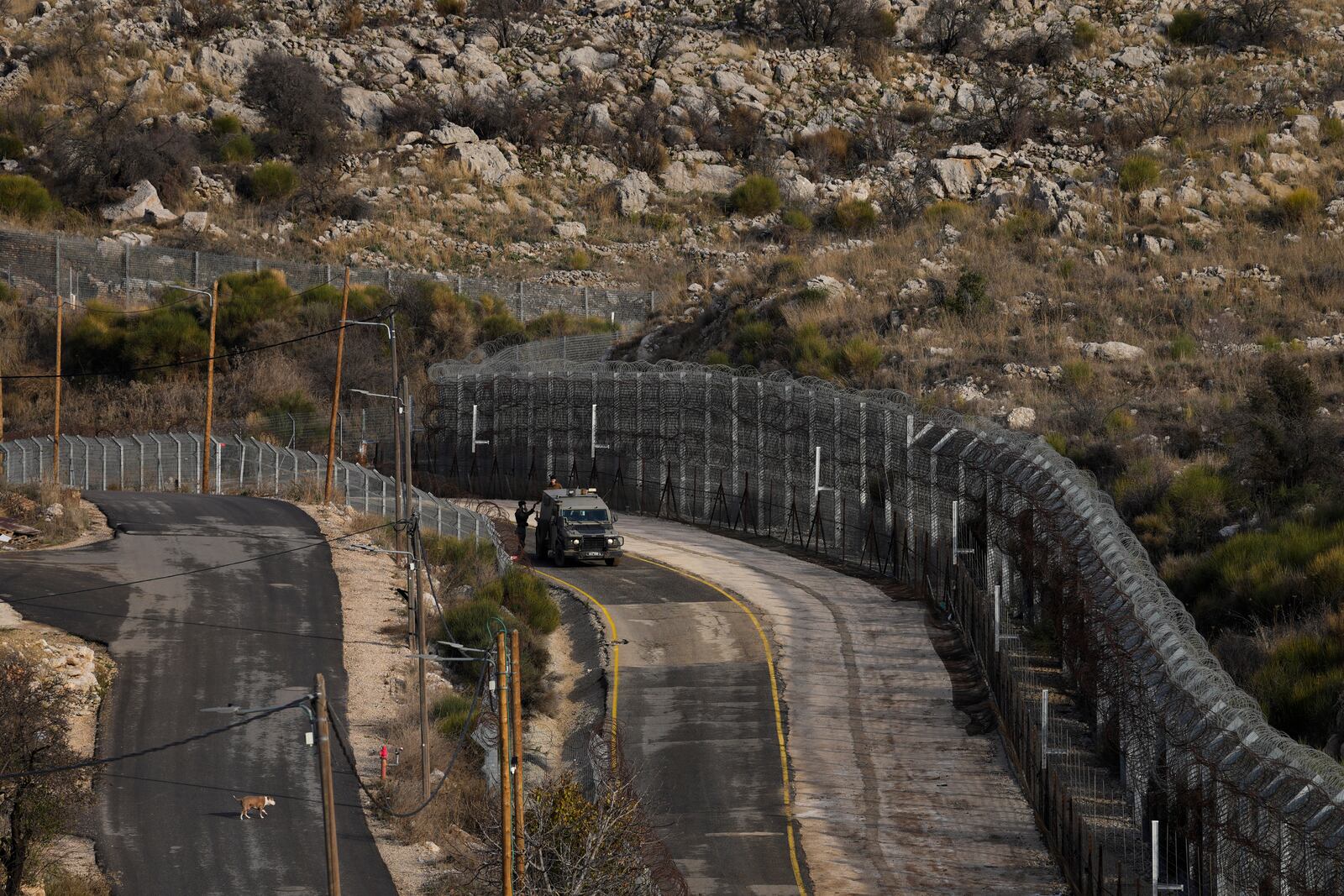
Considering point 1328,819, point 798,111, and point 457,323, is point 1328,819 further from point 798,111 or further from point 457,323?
point 798,111

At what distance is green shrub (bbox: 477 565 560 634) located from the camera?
43219mm

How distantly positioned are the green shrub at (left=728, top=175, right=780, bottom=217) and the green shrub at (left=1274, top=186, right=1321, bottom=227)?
106 feet

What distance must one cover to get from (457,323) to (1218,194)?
1470 inches

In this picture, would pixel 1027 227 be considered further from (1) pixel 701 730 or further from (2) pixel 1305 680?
(2) pixel 1305 680

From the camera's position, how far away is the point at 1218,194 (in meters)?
78.2

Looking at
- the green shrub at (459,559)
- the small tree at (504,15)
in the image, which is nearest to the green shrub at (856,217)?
the small tree at (504,15)

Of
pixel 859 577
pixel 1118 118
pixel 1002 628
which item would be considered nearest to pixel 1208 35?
pixel 1118 118

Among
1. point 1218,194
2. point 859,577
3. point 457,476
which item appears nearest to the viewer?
point 859,577

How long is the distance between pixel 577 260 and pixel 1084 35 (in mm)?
39788

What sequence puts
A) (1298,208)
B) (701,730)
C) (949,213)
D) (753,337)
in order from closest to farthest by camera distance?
1. (701,730)
2. (753,337)
3. (1298,208)
4. (949,213)

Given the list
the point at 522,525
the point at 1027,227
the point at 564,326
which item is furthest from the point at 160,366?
the point at 1027,227

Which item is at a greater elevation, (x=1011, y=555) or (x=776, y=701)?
(x=1011, y=555)

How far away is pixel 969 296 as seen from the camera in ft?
216

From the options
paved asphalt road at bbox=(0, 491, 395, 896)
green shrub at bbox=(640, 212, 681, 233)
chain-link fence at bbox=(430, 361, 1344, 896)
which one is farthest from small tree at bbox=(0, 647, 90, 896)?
green shrub at bbox=(640, 212, 681, 233)
